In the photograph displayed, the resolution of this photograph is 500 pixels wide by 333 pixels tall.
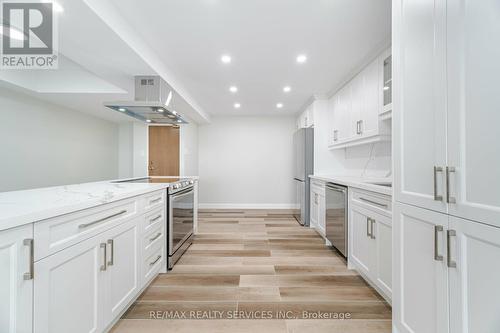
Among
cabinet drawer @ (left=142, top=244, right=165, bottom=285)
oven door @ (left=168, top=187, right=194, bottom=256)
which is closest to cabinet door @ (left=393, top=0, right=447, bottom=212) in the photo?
cabinet drawer @ (left=142, top=244, right=165, bottom=285)

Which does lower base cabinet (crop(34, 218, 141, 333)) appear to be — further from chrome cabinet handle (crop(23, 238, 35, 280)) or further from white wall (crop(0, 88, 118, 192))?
white wall (crop(0, 88, 118, 192))

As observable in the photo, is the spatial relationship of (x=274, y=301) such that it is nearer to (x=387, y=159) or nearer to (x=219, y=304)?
(x=219, y=304)

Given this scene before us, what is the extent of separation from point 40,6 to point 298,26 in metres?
1.97

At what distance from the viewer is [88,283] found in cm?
134

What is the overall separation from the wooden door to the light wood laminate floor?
270cm

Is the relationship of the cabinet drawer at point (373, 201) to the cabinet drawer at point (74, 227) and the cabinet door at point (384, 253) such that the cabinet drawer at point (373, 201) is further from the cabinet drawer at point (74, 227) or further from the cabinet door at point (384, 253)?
the cabinet drawer at point (74, 227)

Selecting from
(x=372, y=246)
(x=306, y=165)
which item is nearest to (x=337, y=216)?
(x=372, y=246)

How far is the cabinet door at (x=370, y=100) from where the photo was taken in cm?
276

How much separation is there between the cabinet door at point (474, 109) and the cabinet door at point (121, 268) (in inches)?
74.0

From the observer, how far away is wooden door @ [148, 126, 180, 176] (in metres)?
5.51

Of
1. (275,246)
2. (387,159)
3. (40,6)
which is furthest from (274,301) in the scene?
(40,6)

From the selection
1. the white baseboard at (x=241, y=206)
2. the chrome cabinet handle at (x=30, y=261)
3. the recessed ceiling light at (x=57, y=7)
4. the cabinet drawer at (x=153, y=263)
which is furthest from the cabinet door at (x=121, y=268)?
the white baseboard at (x=241, y=206)

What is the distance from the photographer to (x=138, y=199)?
1978mm

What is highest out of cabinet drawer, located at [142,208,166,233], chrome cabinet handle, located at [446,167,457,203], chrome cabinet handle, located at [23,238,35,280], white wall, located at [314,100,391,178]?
white wall, located at [314,100,391,178]
